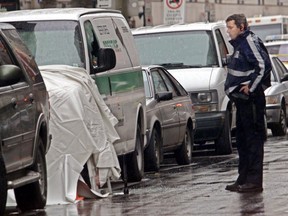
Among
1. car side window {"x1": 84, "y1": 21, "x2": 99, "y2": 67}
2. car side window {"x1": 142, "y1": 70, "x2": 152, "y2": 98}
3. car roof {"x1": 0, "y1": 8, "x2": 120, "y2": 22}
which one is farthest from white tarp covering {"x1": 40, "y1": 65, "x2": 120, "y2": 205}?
car side window {"x1": 142, "y1": 70, "x2": 152, "y2": 98}

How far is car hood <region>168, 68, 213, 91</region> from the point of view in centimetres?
1973

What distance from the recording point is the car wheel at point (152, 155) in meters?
16.6

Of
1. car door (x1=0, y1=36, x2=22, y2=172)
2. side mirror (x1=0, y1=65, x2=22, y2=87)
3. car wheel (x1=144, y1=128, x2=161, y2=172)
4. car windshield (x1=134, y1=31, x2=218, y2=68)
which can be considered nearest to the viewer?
car door (x1=0, y1=36, x2=22, y2=172)

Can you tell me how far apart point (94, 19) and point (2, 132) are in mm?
4328

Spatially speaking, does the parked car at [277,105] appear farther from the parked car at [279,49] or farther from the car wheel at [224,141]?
the parked car at [279,49]

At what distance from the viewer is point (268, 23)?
46.1 meters

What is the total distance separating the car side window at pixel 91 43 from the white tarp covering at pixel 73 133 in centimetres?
71

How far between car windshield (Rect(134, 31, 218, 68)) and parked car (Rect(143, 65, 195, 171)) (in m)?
1.63

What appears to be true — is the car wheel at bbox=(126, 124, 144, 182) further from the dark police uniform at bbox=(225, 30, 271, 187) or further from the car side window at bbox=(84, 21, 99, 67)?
the dark police uniform at bbox=(225, 30, 271, 187)

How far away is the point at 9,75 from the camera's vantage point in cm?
1093

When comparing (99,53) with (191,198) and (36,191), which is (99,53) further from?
(36,191)

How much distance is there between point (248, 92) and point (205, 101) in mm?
7274

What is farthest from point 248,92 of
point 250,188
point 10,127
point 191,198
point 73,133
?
point 10,127

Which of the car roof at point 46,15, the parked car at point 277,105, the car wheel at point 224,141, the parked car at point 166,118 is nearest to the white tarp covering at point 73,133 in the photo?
the car roof at point 46,15
